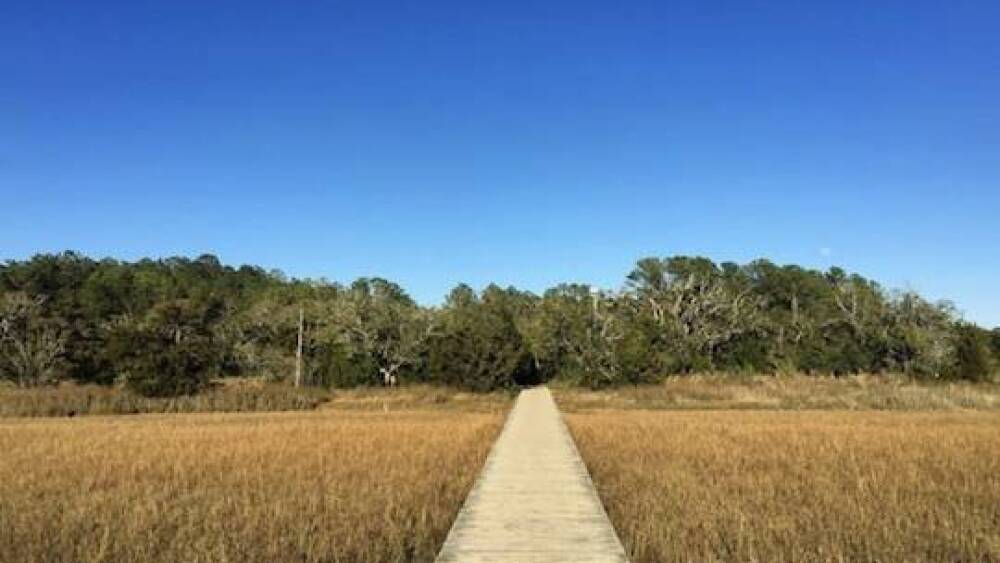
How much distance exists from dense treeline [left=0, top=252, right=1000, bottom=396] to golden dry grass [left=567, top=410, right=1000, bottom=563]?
3016 centimetres

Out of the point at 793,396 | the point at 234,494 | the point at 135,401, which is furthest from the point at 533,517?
the point at 793,396

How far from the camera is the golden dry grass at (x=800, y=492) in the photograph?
30.9 feet

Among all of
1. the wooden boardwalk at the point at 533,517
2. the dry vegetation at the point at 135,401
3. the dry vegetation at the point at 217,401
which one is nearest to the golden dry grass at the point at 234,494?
the wooden boardwalk at the point at 533,517

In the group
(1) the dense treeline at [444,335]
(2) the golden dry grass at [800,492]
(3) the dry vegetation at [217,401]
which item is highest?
(1) the dense treeline at [444,335]

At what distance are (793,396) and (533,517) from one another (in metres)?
36.2

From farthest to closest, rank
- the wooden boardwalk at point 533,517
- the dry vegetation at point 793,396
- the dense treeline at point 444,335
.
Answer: the dense treeline at point 444,335 → the dry vegetation at point 793,396 → the wooden boardwalk at point 533,517

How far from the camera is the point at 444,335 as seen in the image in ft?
199

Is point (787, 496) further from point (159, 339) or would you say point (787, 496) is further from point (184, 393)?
point (159, 339)

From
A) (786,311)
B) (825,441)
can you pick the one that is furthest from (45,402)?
(786,311)

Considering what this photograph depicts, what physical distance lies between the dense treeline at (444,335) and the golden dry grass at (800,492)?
3016cm

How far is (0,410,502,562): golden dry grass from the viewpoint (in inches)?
368

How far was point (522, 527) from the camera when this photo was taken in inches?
377

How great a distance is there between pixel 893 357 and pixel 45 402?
61.1 meters

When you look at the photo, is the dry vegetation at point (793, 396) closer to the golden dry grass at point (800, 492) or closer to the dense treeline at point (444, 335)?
the dense treeline at point (444, 335)
